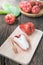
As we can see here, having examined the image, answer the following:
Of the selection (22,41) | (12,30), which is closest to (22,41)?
(22,41)

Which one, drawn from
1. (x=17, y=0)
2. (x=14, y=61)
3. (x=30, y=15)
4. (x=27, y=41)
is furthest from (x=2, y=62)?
(x=17, y=0)

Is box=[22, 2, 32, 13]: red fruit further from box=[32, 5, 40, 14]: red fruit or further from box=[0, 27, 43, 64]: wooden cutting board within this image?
box=[0, 27, 43, 64]: wooden cutting board

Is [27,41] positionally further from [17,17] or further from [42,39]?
[17,17]

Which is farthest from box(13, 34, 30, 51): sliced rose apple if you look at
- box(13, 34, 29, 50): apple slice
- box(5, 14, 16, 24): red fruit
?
box(5, 14, 16, 24): red fruit

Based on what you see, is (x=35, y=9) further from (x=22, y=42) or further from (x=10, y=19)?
(x=22, y=42)

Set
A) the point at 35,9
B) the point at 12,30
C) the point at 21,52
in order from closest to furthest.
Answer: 1. the point at 21,52
2. the point at 12,30
3. the point at 35,9

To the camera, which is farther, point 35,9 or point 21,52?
point 35,9

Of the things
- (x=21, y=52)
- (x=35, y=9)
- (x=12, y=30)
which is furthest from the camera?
(x=35, y=9)

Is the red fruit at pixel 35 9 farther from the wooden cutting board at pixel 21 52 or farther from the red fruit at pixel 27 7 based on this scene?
the wooden cutting board at pixel 21 52

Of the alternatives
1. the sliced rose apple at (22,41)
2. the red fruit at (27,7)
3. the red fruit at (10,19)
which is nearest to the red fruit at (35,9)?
the red fruit at (27,7)
